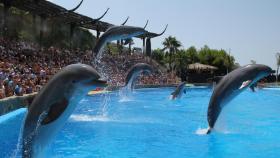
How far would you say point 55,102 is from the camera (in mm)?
4594

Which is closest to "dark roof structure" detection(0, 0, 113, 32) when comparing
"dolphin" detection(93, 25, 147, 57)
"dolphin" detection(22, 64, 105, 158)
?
"dolphin" detection(93, 25, 147, 57)

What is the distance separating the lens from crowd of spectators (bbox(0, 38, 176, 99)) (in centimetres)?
1317

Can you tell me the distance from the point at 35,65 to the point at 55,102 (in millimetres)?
14682

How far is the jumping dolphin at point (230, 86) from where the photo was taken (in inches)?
324

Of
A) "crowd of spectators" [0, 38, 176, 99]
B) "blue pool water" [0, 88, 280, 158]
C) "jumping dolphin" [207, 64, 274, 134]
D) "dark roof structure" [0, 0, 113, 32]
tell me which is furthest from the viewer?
"dark roof structure" [0, 0, 113, 32]

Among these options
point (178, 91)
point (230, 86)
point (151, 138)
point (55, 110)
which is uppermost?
point (230, 86)

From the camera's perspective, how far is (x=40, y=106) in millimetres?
4664

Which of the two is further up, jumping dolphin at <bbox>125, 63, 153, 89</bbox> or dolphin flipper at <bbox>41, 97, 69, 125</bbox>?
jumping dolphin at <bbox>125, 63, 153, 89</bbox>

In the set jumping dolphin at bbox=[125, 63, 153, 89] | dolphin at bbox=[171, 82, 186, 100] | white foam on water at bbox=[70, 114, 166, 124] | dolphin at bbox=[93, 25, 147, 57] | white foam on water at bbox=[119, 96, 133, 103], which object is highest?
dolphin at bbox=[93, 25, 147, 57]

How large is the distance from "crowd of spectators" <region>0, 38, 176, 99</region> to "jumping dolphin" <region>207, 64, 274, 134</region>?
17.2ft

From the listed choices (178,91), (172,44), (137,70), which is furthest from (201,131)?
(172,44)

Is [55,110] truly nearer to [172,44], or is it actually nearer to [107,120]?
[107,120]

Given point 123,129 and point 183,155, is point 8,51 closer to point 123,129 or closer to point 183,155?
point 123,129

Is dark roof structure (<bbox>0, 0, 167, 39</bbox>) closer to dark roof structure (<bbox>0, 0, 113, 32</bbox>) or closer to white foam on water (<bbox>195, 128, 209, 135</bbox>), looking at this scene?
dark roof structure (<bbox>0, 0, 113, 32</bbox>)
